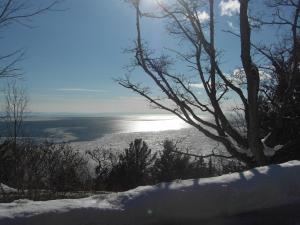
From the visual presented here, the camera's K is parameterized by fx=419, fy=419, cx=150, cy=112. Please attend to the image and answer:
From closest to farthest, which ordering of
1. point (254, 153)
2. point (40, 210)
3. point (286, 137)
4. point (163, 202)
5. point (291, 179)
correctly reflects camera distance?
point (40, 210), point (163, 202), point (291, 179), point (254, 153), point (286, 137)

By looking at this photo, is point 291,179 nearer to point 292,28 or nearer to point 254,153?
point 254,153

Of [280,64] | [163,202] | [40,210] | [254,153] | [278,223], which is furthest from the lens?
[280,64]

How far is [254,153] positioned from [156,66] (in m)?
4.49

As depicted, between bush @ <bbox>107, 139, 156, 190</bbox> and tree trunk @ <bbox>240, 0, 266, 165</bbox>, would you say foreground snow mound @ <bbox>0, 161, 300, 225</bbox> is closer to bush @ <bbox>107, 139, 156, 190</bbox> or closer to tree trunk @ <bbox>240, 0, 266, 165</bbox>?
tree trunk @ <bbox>240, 0, 266, 165</bbox>

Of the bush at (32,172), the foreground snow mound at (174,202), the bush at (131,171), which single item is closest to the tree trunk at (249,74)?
the bush at (32,172)

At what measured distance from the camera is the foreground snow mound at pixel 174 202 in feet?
11.2

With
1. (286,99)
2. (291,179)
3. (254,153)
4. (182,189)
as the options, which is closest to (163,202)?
(182,189)

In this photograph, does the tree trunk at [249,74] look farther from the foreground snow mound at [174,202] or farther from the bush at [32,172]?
the foreground snow mound at [174,202]

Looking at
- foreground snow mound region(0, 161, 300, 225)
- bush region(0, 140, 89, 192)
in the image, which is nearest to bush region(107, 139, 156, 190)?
bush region(0, 140, 89, 192)

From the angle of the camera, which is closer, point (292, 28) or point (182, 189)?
point (182, 189)

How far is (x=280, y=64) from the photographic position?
1455 centimetres

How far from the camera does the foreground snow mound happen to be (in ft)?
11.2

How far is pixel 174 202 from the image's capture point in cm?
400

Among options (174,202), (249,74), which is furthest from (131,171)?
(174,202)
